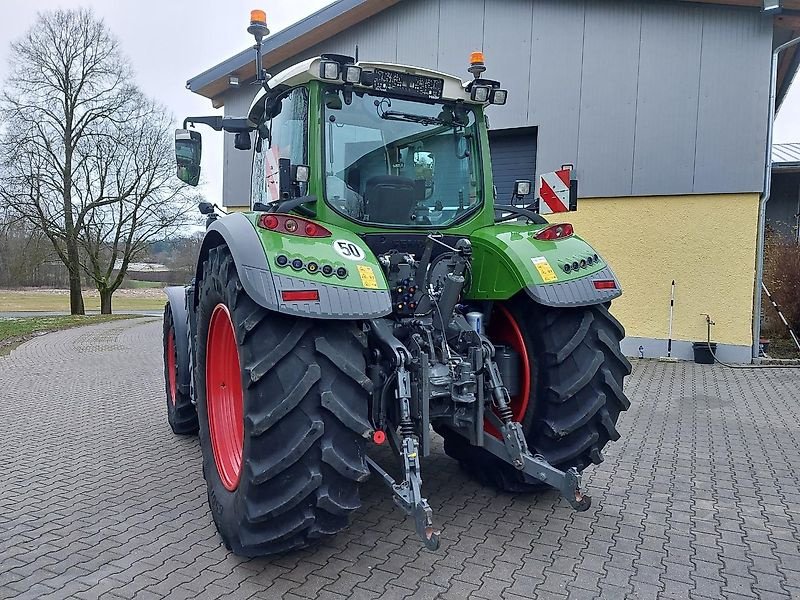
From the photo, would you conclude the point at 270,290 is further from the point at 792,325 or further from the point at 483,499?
the point at 792,325

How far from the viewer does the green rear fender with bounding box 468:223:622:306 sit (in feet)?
11.5

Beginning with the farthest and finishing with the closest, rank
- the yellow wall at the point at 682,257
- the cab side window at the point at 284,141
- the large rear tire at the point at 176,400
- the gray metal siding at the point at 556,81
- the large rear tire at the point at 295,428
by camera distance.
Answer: the gray metal siding at the point at 556,81 → the yellow wall at the point at 682,257 → the large rear tire at the point at 176,400 → the cab side window at the point at 284,141 → the large rear tire at the point at 295,428

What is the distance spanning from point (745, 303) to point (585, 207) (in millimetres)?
2616

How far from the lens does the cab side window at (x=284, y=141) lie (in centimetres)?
369

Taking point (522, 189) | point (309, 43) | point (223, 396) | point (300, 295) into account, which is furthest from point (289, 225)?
point (309, 43)

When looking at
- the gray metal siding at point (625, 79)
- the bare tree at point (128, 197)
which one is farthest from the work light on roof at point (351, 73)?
the bare tree at point (128, 197)

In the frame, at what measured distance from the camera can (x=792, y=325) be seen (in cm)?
1122

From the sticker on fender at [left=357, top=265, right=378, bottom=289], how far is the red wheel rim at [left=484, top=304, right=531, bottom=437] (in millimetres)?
1101

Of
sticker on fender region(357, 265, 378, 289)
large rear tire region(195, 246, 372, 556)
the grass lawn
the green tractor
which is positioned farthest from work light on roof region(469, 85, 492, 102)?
the grass lawn

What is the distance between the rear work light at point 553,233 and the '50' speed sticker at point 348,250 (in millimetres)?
1214

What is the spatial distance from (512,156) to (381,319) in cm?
789

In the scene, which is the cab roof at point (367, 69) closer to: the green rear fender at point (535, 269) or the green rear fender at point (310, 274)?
the green rear fender at point (535, 269)

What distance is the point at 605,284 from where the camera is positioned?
371cm

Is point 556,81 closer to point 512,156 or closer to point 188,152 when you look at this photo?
point 512,156
